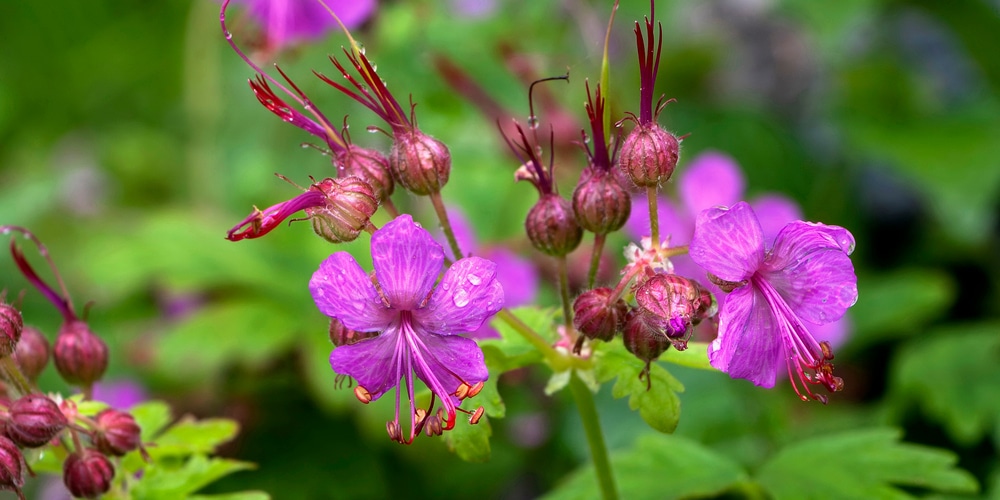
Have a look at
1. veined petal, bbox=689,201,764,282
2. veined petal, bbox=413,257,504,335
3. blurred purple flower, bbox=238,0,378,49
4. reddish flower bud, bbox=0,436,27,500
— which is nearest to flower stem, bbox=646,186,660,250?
veined petal, bbox=689,201,764,282

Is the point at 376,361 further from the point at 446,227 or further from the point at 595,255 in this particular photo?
the point at 595,255

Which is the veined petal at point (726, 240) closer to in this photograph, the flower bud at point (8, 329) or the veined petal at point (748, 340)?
the veined petal at point (748, 340)

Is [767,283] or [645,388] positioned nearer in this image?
[767,283]

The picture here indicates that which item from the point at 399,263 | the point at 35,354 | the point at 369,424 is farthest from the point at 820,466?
the point at 35,354

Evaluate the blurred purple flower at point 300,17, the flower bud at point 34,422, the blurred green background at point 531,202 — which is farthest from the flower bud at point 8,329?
the blurred purple flower at point 300,17

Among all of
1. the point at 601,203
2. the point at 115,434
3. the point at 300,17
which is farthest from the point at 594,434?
the point at 300,17

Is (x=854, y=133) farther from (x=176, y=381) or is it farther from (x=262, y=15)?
(x=176, y=381)

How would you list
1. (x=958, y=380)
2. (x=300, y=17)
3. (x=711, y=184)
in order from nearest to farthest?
(x=958, y=380) < (x=711, y=184) < (x=300, y=17)
